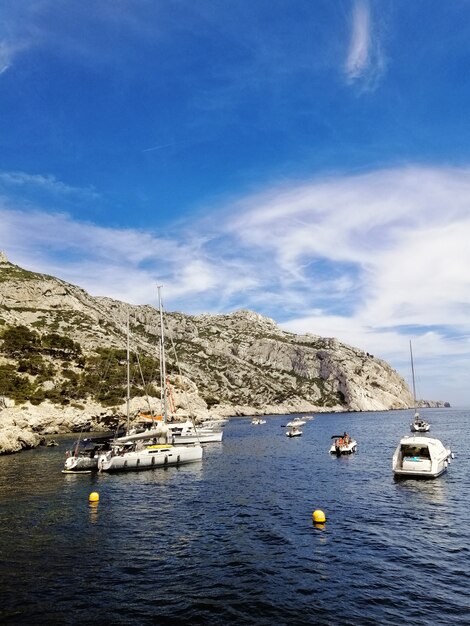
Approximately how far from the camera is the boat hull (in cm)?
4822

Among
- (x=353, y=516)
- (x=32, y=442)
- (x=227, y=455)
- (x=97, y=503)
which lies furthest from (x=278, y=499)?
(x=32, y=442)

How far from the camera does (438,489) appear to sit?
1471 inches

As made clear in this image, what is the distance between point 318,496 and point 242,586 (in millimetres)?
18530

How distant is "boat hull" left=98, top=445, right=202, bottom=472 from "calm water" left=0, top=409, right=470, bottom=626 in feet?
13.9

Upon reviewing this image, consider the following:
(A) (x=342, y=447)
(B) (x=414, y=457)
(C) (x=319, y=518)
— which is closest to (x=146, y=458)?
(C) (x=319, y=518)

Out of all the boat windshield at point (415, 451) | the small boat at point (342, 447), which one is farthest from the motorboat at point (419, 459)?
the small boat at point (342, 447)

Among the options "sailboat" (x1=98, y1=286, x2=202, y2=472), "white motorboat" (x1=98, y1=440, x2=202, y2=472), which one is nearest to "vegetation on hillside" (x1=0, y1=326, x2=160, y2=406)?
"sailboat" (x1=98, y1=286, x2=202, y2=472)

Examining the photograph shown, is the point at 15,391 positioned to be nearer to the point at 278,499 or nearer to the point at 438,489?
the point at 278,499

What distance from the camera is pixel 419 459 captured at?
41.8m

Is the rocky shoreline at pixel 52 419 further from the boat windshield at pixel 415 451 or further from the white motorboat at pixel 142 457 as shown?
the boat windshield at pixel 415 451

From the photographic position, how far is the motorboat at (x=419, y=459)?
41156 mm

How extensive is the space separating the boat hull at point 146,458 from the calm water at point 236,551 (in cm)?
423

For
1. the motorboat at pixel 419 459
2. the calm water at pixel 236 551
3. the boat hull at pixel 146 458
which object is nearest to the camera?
the calm water at pixel 236 551

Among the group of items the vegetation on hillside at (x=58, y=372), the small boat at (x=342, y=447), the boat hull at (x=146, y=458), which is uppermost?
the vegetation on hillside at (x=58, y=372)
